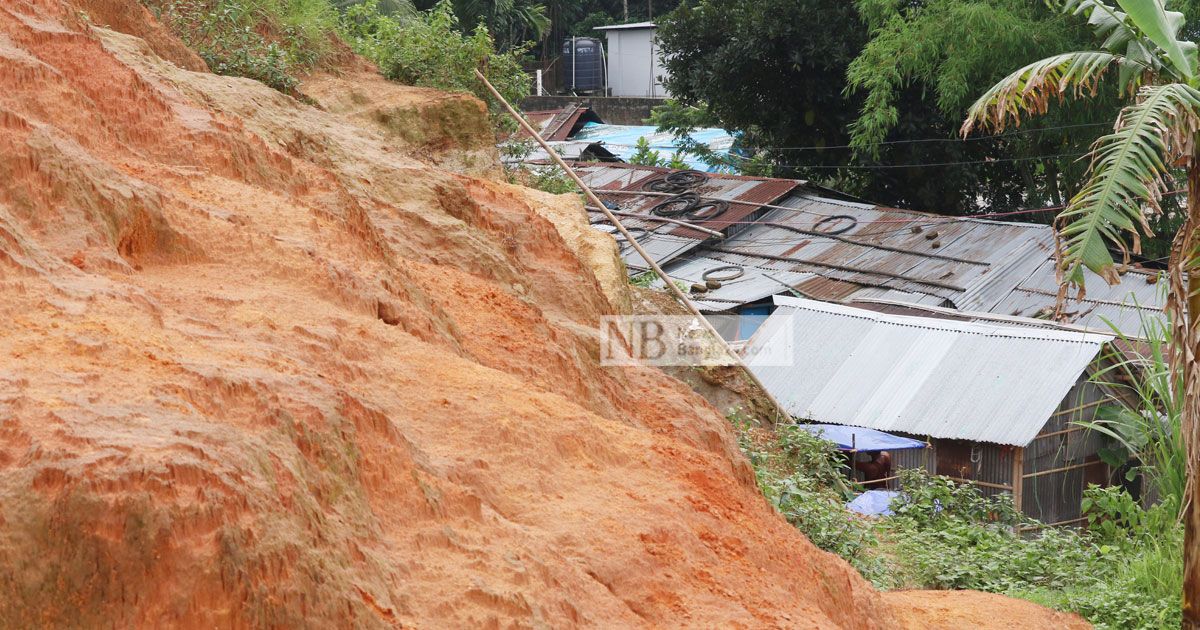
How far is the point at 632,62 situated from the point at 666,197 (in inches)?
720

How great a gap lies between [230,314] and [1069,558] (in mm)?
7784

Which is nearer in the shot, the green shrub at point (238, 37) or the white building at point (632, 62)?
the green shrub at point (238, 37)

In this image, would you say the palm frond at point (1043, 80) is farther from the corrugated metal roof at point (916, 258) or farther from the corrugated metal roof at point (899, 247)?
the corrugated metal roof at point (899, 247)

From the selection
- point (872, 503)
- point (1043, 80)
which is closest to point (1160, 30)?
point (1043, 80)

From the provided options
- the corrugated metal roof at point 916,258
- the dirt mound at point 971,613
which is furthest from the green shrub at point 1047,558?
the corrugated metal roof at point 916,258

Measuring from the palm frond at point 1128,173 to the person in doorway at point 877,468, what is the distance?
791 cm

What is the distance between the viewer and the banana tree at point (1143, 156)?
20.1ft

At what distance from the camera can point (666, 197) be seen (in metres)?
24.2

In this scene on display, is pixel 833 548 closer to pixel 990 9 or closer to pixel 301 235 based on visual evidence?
pixel 301 235

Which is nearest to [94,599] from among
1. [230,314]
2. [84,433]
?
[84,433]

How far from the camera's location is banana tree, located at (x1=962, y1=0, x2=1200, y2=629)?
6.13 m

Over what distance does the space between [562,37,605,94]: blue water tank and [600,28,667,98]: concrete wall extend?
65 cm

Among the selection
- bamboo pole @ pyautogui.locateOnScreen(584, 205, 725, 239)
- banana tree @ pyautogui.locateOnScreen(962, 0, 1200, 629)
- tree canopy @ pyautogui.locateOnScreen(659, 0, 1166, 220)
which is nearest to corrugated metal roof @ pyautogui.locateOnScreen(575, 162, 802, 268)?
bamboo pole @ pyautogui.locateOnScreen(584, 205, 725, 239)

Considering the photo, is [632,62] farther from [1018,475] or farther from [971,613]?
[971,613]
